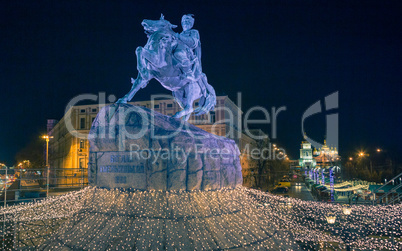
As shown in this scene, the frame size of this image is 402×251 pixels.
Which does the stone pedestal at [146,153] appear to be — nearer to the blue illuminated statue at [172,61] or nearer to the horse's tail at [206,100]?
the blue illuminated statue at [172,61]

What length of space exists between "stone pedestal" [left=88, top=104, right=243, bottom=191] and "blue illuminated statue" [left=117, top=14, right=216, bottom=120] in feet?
3.32

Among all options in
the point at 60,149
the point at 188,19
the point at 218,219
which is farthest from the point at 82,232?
the point at 60,149

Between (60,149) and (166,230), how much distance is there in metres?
51.1

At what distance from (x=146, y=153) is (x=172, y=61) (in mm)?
3019

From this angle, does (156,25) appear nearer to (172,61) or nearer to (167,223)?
(172,61)

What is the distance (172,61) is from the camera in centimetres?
875

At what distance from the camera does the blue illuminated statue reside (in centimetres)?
834

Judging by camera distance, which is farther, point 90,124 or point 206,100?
point 90,124

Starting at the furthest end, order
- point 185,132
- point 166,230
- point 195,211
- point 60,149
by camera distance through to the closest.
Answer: point 60,149, point 185,132, point 195,211, point 166,230

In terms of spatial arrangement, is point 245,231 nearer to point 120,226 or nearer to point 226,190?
point 226,190

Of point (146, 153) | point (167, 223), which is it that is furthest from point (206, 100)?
point (167, 223)

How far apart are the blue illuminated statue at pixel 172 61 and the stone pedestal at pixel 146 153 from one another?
1012 mm

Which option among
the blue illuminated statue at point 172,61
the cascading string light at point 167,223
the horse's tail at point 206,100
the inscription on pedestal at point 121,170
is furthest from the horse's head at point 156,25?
the cascading string light at point 167,223

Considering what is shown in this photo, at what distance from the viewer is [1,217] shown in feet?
32.9
